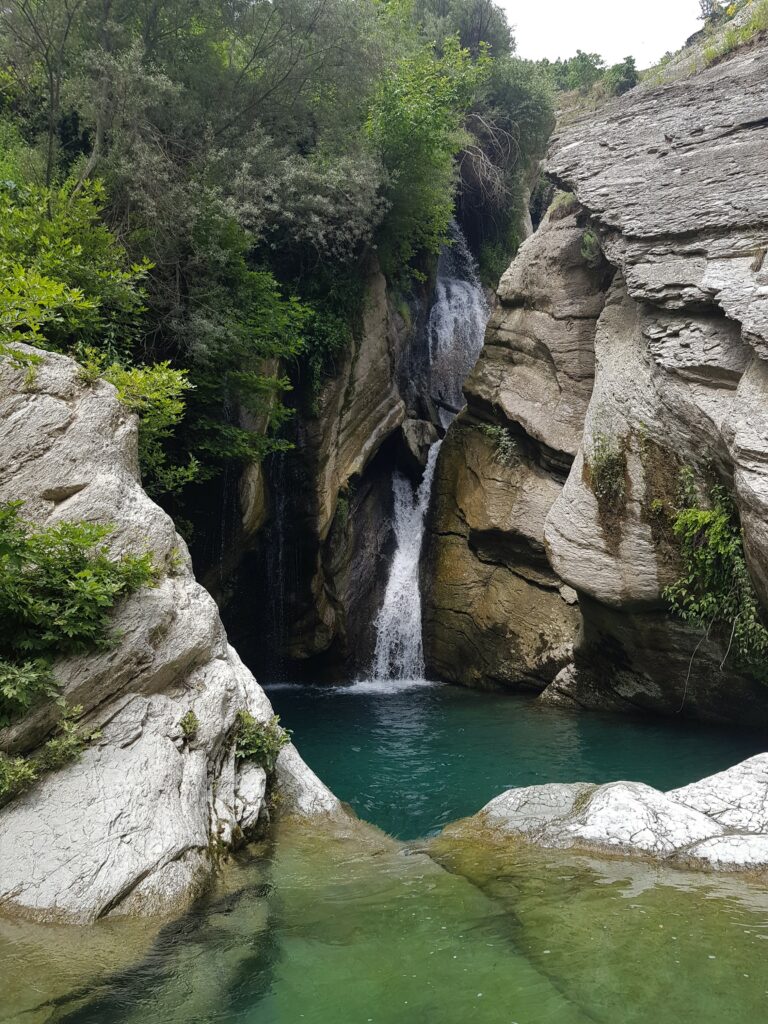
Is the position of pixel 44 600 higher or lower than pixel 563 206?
lower

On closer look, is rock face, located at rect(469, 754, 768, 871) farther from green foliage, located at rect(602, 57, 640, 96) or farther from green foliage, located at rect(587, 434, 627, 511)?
green foliage, located at rect(602, 57, 640, 96)

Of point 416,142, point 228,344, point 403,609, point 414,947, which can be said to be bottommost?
point 414,947

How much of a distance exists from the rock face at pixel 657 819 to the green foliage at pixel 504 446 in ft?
31.5

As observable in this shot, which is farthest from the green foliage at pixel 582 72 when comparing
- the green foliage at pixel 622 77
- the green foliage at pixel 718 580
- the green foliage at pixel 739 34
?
the green foliage at pixel 718 580

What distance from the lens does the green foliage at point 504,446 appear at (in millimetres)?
16516

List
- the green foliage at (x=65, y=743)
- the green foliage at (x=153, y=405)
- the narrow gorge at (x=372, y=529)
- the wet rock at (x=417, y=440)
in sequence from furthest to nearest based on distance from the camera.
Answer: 1. the wet rock at (x=417, y=440)
2. the green foliage at (x=153, y=405)
3. the green foliage at (x=65, y=743)
4. the narrow gorge at (x=372, y=529)

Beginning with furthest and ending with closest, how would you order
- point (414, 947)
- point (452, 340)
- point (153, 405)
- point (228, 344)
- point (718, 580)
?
point (452, 340)
point (228, 344)
point (718, 580)
point (153, 405)
point (414, 947)

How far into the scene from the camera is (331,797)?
807 cm

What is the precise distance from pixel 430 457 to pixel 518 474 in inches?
175

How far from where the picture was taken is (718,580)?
11.0m

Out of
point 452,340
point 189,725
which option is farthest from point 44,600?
point 452,340

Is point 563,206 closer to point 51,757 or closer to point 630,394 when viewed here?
point 630,394

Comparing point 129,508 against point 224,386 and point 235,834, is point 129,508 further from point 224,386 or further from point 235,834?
point 224,386

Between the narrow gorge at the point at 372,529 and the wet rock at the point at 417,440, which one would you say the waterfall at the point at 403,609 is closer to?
the narrow gorge at the point at 372,529
